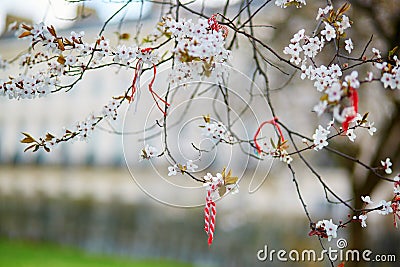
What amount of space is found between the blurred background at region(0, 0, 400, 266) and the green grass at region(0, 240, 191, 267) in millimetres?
15

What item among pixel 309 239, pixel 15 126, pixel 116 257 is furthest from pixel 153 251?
pixel 15 126

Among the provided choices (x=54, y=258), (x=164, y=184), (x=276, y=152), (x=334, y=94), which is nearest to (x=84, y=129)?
(x=276, y=152)

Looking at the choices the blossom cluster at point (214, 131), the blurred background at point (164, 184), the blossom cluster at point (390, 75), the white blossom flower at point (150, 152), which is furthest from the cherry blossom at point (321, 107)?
the blurred background at point (164, 184)

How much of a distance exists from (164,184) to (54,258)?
1.92 meters

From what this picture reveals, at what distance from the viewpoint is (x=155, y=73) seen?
0.90 m

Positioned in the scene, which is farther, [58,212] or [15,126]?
[15,126]

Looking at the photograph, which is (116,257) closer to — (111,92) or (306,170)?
(111,92)

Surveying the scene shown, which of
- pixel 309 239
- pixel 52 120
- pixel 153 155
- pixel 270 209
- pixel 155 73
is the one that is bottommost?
pixel 153 155

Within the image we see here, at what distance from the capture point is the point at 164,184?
3.13m

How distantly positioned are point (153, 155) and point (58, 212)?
4.49m

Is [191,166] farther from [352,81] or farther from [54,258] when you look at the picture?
[54,258]

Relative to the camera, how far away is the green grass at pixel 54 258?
435 centimetres

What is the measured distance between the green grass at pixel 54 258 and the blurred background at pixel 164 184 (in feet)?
0.05

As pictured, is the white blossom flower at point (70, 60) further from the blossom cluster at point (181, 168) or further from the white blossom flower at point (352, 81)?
the white blossom flower at point (352, 81)
